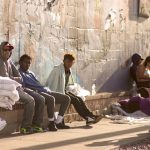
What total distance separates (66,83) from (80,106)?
0.52m

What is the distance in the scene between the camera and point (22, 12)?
10.0m

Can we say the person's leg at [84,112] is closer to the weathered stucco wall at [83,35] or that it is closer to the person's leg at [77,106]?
the person's leg at [77,106]

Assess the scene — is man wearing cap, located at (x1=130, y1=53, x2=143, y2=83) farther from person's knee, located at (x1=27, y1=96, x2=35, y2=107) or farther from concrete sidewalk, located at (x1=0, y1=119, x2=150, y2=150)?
person's knee, located at (x1=27, y1=96, x2=35, y2=107)

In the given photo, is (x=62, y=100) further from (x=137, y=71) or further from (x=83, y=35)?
(x=137, y=71)

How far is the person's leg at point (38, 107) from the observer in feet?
30.3

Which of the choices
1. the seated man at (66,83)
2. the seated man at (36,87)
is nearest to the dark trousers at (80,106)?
the seated man at (66,83)

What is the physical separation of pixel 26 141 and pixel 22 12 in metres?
2.79

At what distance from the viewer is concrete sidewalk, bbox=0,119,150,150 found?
7.78m

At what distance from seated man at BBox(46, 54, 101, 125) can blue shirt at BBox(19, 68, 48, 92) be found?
1.68ft

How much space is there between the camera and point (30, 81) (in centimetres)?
951

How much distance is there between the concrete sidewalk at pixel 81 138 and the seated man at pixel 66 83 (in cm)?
21

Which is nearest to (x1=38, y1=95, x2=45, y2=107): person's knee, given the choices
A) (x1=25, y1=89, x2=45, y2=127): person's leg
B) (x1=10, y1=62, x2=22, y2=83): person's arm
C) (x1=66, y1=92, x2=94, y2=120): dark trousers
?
(x1=25, y1=89, x2=45, y2=127): person's leg

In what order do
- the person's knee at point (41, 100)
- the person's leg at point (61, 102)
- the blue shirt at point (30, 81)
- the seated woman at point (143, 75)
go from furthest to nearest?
the seated woman at point (143, 75) < the person's leg at point (61, 102) < the blue shirt at point (30, 81) < the person's knee at point (41, 100)

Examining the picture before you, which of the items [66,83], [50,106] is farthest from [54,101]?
[66,83]
